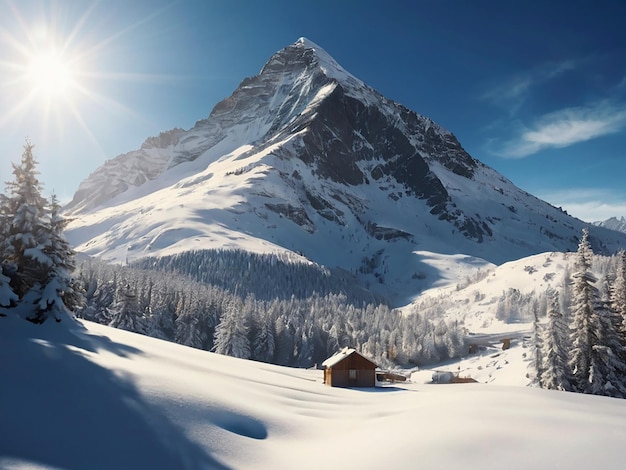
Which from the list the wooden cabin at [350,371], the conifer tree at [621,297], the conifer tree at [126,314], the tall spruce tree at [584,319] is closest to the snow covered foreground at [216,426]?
the tall spruce tree at [584,319]

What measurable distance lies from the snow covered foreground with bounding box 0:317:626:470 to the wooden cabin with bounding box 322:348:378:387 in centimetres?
2448

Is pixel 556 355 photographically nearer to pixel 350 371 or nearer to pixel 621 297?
pixel 621 297

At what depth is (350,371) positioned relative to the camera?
4378 centimetres

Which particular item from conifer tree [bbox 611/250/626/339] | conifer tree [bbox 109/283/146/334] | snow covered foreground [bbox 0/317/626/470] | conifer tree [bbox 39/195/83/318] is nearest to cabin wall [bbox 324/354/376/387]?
conifer tree [bbox 611/250/626/339]

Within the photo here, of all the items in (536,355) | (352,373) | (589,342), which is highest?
(589,342)

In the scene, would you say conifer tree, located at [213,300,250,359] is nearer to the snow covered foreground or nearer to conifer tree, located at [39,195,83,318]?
conifer tree, located at [39,195,83,318]

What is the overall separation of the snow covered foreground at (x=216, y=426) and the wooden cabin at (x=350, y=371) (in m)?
24.5

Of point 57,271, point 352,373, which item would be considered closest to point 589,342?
point 352,373

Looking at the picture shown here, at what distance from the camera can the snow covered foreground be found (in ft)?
34.0

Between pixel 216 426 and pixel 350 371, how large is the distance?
32564mm

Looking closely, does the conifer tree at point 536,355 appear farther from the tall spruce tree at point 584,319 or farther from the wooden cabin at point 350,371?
the wooden cabin at point 350,371

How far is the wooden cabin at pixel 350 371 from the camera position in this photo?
4291cm

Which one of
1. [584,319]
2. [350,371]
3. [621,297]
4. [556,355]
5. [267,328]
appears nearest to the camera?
[584,319]

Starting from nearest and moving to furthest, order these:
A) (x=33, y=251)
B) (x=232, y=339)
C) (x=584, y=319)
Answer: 1. (x=33, y=251)
2. (x=584, y=319)
3. (x=232, y=339)
